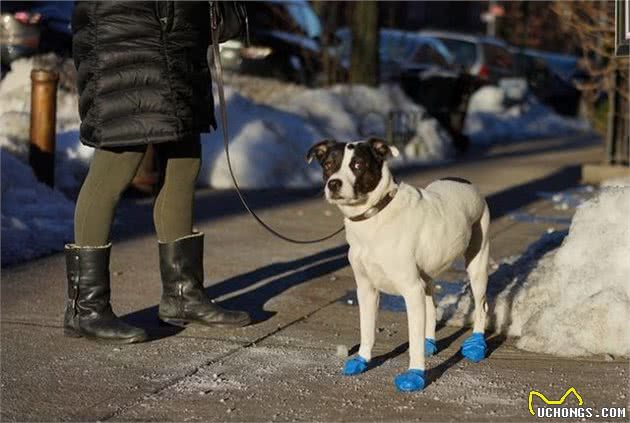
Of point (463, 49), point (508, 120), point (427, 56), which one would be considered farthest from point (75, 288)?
point (463, 49)

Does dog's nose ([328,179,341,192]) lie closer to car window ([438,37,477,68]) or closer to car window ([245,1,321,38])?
car window ([245,1,321,38])

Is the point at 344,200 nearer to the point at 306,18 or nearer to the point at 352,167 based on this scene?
the point at 352,167

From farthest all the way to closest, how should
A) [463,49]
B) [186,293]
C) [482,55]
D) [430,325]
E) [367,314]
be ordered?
[482,55] → [463,49] → [186,293] → [430,325] → [367,314]

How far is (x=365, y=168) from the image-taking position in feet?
14.4

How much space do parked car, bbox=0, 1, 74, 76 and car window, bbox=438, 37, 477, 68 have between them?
12.4 meters

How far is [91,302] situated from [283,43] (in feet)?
33.7

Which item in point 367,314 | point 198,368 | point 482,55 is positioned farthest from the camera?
point 482,55

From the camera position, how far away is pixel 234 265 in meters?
7.04

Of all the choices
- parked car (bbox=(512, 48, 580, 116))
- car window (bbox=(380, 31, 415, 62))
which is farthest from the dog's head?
parked car (bbox=(512, 48, 580, 116))

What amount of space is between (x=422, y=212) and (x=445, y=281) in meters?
2.15

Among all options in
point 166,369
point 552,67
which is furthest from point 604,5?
point 552,67

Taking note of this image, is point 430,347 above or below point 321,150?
below

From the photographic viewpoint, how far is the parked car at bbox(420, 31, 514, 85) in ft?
74.3

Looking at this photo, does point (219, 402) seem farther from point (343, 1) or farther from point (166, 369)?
point (343, 1)
